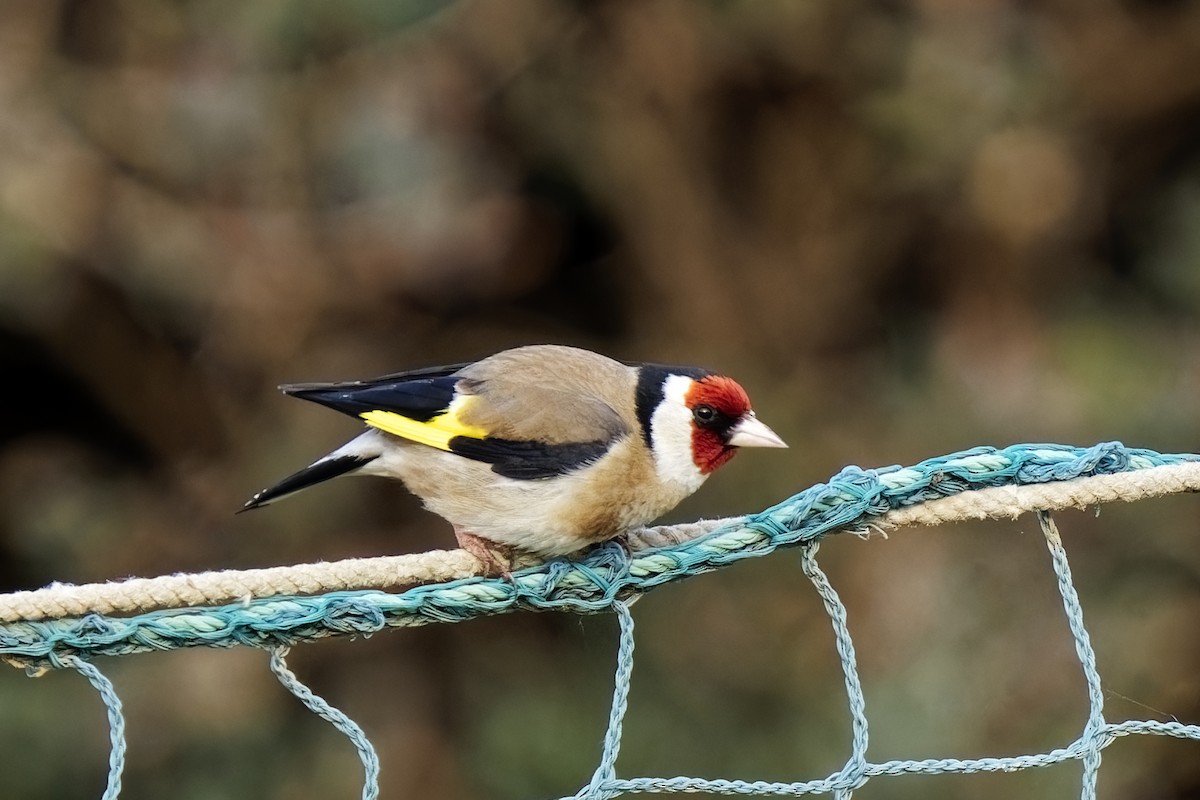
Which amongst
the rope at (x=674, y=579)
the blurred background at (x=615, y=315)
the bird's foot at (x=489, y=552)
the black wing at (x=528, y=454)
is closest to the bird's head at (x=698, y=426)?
the black wing at (x=528, y=454)

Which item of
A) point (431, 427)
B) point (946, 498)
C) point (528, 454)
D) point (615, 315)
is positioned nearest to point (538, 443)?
point (528, 454)

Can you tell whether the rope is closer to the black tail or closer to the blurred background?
the black tail

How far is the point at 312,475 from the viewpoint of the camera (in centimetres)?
283

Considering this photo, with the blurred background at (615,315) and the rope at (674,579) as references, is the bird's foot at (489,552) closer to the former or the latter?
the rope at (674,579)

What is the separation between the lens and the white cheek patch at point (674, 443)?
2.78m

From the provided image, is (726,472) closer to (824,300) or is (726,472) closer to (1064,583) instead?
(824,300)

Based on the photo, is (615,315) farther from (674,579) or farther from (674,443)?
(674,579)

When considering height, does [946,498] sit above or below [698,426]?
below

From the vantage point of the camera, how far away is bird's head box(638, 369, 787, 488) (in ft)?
9.18

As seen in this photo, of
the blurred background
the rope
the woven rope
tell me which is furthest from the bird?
the blurred background

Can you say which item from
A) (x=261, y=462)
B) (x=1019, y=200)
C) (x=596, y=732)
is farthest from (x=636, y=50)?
(x=596, y=732)

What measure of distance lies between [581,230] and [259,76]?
1.25m

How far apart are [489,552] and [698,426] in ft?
1.67

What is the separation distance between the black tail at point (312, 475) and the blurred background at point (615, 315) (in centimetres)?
134
